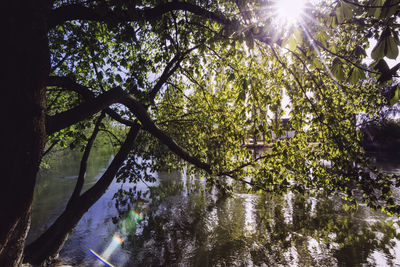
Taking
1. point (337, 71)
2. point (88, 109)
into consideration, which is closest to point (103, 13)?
point (88, 109)

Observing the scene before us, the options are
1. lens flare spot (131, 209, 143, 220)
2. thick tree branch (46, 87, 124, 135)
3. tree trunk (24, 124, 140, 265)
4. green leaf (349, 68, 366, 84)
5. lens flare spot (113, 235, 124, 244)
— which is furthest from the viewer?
lens flare spot (131, 209, 143, 220)

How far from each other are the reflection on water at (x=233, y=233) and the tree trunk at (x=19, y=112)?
13.8 ft

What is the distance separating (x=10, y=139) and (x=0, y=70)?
78cm

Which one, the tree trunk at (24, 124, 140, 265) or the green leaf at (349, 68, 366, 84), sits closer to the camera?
the green leaf at (349, 68, 366, 84)

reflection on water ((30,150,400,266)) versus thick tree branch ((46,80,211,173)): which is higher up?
thick tree branch ((46,80,211,173))

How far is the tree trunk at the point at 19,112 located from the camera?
2215mm

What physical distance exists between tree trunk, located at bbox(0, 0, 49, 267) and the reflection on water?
13.8ft

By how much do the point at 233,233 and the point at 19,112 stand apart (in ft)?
38.4

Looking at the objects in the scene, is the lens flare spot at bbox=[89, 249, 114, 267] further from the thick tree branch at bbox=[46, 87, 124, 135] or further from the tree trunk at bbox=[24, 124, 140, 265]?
the thick tree branch at bbox=[46, 87, 124, 135]

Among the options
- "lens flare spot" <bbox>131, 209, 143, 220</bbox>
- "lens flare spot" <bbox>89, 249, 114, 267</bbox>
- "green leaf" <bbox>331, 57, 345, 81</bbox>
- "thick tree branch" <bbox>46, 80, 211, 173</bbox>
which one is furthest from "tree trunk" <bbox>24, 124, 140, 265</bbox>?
"lens flare spot" <bbox>131, 209, 143, 220</bbox>

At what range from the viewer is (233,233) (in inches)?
448

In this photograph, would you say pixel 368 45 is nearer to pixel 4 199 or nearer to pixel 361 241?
pixel 4 199

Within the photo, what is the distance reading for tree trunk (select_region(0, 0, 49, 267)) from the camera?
87.2 inches

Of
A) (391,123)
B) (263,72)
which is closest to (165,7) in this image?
(263,72)
